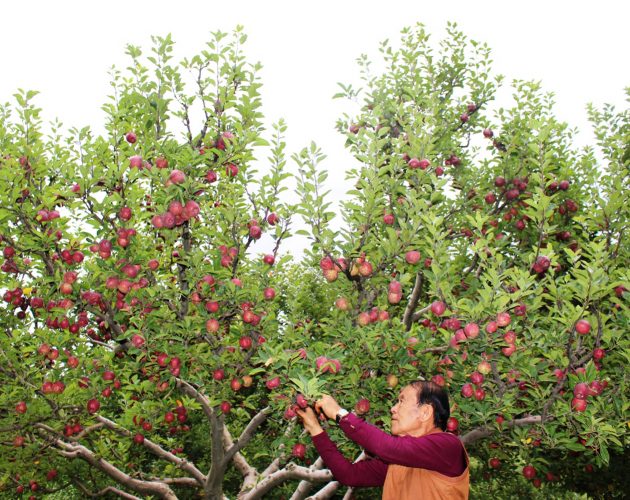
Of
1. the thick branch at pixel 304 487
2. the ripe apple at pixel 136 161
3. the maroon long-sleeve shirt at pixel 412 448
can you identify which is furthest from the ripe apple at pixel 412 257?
the thick branch at pixel 304 487

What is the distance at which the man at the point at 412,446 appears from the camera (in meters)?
2.98

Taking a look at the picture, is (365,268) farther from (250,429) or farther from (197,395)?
(250,429)

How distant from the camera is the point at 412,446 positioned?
2971 millimetres

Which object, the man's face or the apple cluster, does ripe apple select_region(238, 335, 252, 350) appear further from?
the man's face

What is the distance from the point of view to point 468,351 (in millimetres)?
4809

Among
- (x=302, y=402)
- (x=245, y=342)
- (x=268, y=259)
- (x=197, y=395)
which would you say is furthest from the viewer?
(x=197, y=395)

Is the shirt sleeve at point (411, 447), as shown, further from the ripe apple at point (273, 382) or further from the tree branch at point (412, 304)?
the tree branch at point (412, 304)

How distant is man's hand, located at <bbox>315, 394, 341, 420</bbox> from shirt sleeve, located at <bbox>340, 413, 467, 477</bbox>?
16 centimetres

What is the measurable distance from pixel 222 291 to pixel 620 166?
4.85m

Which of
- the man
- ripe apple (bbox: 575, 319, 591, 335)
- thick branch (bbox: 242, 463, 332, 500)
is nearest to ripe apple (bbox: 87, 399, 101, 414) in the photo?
thick branch (bbox: 242, 463, 332, 500)

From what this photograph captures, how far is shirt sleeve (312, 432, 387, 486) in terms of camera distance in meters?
3.50

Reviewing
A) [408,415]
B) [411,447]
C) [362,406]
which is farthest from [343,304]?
[411,447]

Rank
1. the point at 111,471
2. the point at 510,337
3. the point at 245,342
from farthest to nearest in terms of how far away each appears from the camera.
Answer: the point at 111,471 < the point at 245,342 < the point at 510,337

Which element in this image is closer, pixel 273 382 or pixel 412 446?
pixel 412 446
